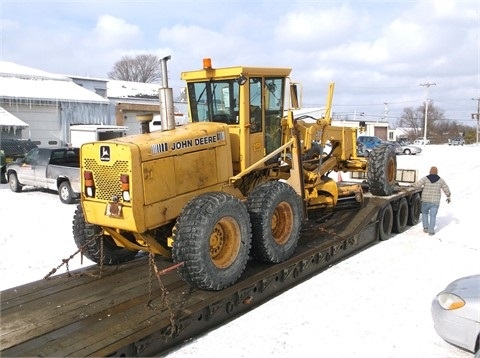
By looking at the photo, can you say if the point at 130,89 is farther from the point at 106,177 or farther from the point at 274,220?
the point at 106,177

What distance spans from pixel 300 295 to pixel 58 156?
11.1 metres

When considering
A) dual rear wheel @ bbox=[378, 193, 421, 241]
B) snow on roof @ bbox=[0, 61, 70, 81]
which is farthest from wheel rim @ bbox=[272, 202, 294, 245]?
snow on roof @ bbox=[0, 61, 70, 81]

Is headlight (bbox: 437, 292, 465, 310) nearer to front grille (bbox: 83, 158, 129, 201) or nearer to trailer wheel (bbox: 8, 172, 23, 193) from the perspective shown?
front grille (bbox: 83, 158, 129, 201)

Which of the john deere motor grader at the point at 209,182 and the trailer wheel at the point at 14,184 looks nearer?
the john deere motor grader at the point at 209,182

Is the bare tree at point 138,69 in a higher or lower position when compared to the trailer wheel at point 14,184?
higher

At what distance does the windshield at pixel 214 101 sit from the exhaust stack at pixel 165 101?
0.82m

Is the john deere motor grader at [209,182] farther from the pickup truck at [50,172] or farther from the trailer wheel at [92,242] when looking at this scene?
the pickup truck at [50,172]

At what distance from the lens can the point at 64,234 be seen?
9.38m

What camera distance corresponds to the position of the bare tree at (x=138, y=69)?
2707 inches

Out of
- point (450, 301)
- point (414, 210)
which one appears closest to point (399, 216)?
point (414, 210)

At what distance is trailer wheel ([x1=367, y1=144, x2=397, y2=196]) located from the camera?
9148 millimetres

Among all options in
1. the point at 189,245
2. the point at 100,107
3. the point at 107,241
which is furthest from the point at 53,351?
the point at 100,107

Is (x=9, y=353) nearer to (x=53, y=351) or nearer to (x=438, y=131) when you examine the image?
(x=53, y=351)

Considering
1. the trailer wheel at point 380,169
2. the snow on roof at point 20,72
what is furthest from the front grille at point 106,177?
the snow on roof at point 20,72
